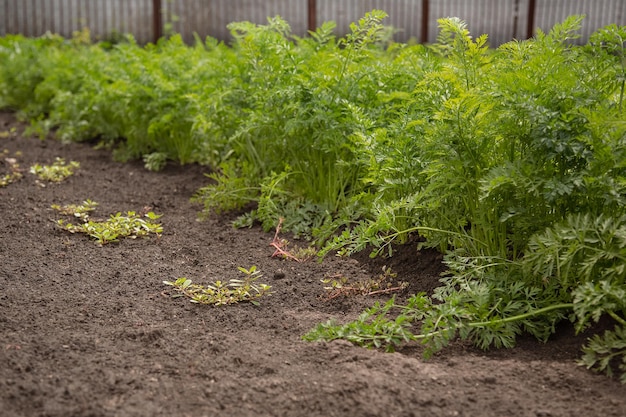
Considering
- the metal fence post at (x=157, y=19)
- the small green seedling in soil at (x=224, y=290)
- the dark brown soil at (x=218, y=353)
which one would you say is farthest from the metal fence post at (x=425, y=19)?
the small green seedling in soil at (x=224, y=290)

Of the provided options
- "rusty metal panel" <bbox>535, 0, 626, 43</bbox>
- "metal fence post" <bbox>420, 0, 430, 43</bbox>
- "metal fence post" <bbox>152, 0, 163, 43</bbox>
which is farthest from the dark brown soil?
"rusty metal panel" <bbox>535, 0, 626, 43</bbox>

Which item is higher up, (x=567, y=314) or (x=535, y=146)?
(x=535, y=146)

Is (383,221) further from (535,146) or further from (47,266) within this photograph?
(47,266)

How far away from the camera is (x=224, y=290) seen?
3672 mm

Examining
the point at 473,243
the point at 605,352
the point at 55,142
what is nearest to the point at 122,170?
the point at 55,142

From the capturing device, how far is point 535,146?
298 cm

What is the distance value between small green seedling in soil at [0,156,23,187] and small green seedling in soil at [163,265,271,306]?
98.6 inches

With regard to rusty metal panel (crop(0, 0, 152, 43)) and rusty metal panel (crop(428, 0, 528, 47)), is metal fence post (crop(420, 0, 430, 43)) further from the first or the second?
rusty metal panel (crop(0, 0, 152, 43))

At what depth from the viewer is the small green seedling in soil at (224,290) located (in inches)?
140

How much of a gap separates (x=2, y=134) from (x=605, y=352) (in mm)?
6492

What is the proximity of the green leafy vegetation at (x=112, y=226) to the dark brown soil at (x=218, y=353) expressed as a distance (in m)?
0.07

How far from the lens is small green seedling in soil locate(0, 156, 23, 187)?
564 cm

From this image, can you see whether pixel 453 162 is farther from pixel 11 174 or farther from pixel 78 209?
pixel 11 174

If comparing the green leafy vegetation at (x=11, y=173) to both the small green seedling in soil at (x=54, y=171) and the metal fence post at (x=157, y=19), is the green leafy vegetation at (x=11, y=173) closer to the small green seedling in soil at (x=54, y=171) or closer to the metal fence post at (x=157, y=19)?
the small green seedling in soil at (x=54, y=171)
